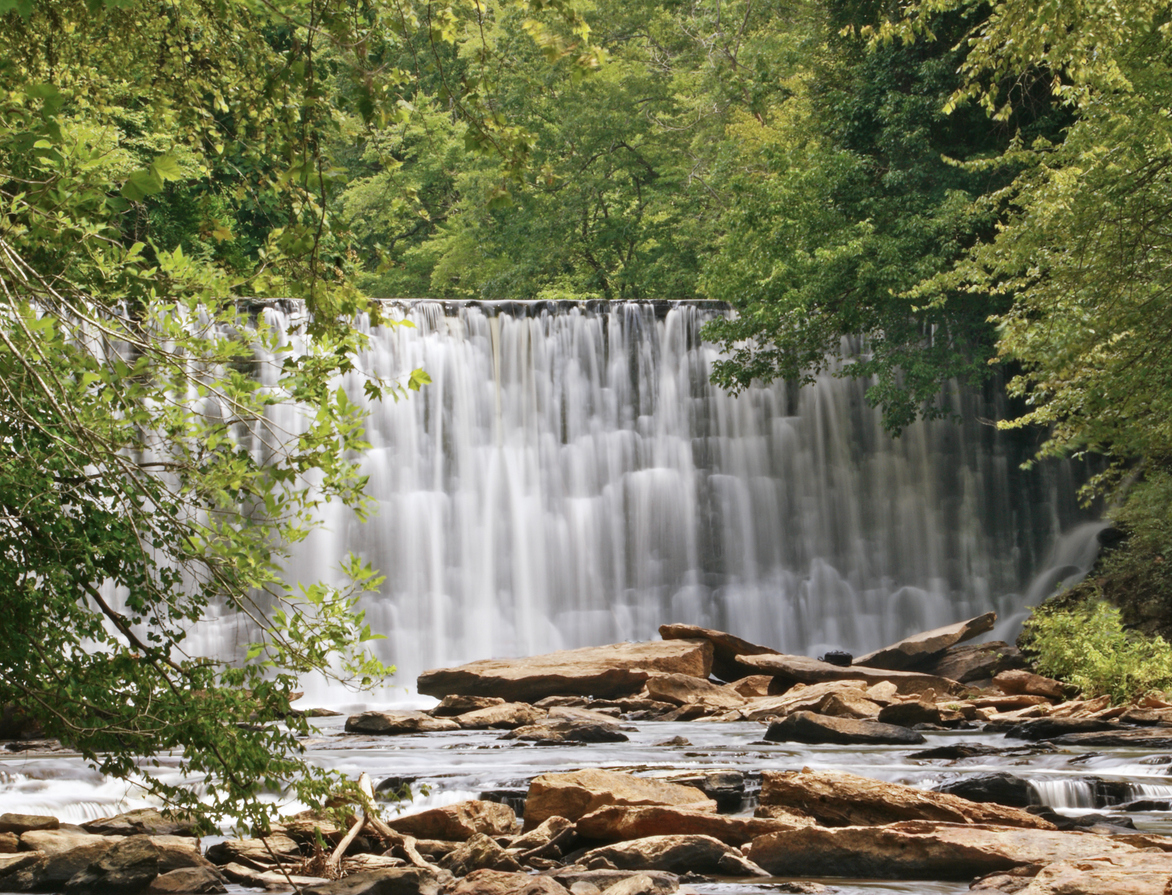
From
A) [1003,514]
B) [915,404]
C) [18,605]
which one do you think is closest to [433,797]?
[18,605]

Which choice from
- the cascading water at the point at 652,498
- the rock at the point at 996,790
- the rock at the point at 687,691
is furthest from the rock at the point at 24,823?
the cascading water at the point at 652,498

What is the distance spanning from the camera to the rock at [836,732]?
36.7 feet

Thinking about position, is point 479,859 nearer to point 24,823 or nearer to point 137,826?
point 137,826

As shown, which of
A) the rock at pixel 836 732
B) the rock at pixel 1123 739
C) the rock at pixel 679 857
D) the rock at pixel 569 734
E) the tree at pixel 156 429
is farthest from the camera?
the rock at pixel 569 734

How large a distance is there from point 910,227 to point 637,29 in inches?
758

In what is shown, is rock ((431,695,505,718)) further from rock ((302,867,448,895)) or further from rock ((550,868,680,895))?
rock ((302,867,448,895))

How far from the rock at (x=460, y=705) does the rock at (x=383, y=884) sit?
972cm

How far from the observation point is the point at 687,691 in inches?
633

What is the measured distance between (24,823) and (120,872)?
74.5 inches

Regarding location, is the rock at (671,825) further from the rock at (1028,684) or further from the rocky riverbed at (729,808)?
the rock at (1028,684)

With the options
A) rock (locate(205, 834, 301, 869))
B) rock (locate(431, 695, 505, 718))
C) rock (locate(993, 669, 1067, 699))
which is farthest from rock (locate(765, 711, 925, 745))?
rock (locate(205, 834, 301, 869))

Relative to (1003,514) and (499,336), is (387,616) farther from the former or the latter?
(1003,514)

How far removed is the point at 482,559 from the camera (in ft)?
76.8

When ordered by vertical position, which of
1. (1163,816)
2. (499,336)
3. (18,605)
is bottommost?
(1163,816)
